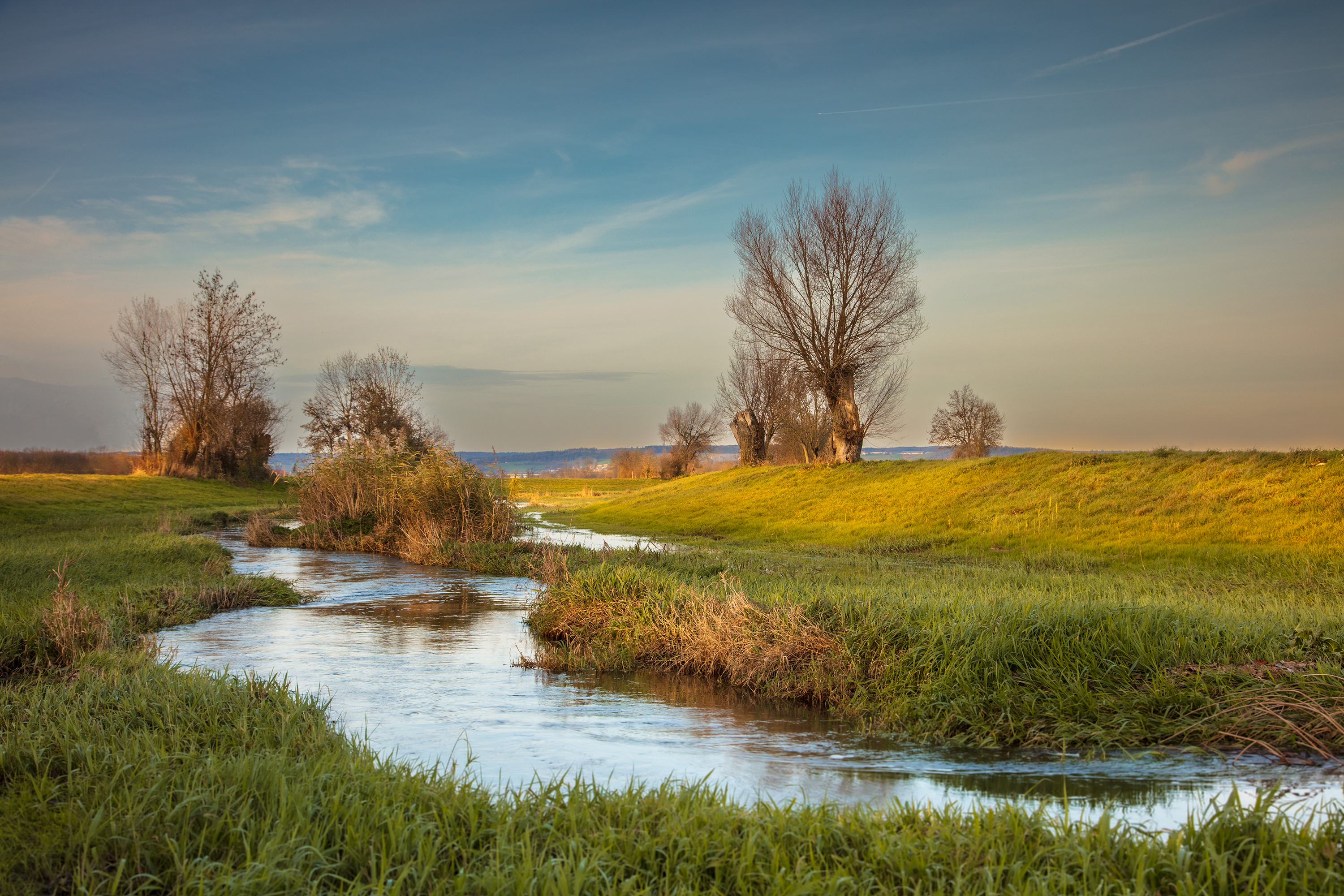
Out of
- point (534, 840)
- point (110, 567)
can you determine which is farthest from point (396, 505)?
point (534, 840)

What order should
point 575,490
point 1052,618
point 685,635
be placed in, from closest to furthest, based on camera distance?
point 1052,618 → point 685,635 → point 575,490

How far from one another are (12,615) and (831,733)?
29.7 ft

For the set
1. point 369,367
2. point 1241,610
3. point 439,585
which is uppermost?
point 369,367

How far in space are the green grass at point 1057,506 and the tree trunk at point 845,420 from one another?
2904mm

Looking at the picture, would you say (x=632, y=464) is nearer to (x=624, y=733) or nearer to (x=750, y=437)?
(x=750, y=437)

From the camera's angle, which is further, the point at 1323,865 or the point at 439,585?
the point at 439,585

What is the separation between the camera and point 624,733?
6777 millimetres

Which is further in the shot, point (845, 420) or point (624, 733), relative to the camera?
point (845, 420)

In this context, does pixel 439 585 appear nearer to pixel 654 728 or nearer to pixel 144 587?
pixel 144 587

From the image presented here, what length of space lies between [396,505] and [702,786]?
62.6 feet

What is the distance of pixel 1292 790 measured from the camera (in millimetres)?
4895

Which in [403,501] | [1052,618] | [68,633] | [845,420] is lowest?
[68,633]

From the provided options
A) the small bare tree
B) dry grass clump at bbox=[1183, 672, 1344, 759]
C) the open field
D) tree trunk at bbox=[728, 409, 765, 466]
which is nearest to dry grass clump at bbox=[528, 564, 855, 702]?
dry grass clump at bbox=[1183, 672, 1344, 759]

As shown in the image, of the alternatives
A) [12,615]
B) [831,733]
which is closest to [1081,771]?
[831,733]
